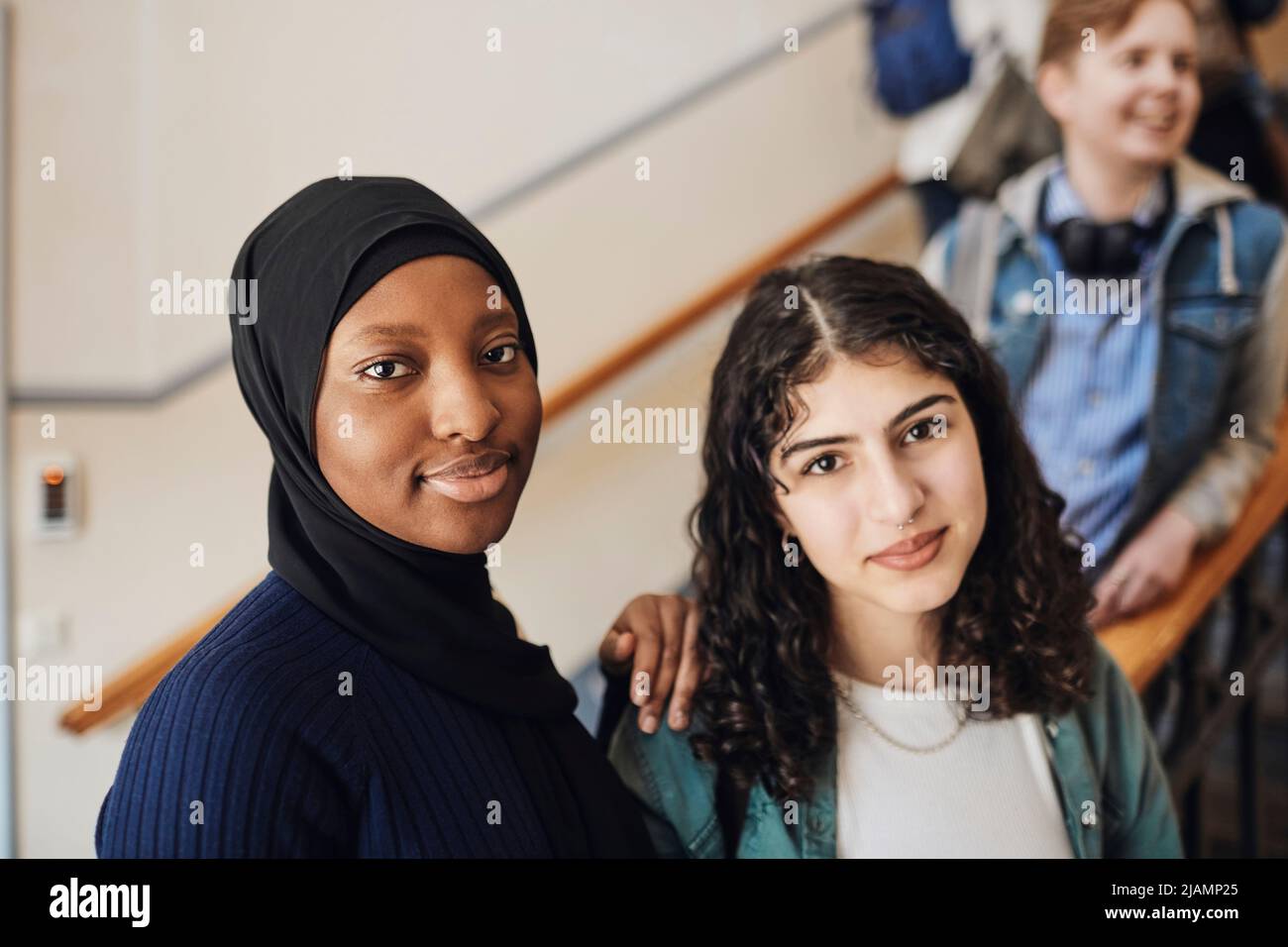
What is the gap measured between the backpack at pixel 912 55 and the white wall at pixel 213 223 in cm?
46

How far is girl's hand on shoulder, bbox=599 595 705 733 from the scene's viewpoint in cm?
114

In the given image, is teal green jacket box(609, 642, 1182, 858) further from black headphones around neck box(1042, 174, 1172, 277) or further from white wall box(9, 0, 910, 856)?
black headphones around neck box(1042, 174, 1172, 277)

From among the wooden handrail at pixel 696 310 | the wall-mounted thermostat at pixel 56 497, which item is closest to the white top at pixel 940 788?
the wooden handrail at pixel 696 310

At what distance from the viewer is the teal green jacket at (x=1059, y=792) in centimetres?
116

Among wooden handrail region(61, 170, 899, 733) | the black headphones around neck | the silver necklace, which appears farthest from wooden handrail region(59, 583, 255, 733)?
the black headphones around neck

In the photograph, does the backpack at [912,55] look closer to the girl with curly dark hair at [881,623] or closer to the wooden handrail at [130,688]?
the girl with curly dark hair at [881,623]

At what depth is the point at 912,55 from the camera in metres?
1.86

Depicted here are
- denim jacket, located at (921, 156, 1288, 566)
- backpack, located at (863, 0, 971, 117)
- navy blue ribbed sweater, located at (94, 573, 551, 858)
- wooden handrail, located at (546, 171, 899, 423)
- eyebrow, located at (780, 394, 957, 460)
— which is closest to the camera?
navy blue ribbed sweater, located at (94, 573, 551, 858)

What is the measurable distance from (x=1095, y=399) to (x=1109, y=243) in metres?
0.24

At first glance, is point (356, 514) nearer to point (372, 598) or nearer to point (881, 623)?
point (372, 598)

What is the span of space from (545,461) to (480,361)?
1.64ft

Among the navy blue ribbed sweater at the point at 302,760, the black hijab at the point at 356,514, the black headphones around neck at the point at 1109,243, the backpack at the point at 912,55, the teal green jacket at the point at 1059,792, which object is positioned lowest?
the teal green jacket at the point at 1059,792

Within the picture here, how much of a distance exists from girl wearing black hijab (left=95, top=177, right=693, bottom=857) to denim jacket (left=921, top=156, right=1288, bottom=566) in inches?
37.2

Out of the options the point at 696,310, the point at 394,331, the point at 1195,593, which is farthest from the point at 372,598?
the point at 1195,593
